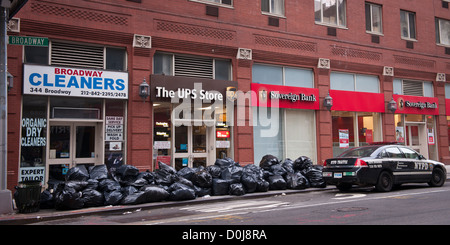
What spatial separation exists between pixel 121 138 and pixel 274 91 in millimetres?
6752

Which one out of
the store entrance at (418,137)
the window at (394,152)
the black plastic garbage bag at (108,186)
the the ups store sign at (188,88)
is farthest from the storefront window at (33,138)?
the store entrance at (418,137)

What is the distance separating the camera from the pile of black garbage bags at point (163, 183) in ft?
33.2

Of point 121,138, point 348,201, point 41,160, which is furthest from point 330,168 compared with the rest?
point 41,160

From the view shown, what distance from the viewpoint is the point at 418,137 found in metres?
21.9

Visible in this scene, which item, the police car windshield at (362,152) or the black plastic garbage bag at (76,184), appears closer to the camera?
the black plastic garbage bag at (76,184)

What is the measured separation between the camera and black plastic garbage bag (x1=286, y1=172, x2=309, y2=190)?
520 inches

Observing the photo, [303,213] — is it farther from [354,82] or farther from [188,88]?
[354,82]

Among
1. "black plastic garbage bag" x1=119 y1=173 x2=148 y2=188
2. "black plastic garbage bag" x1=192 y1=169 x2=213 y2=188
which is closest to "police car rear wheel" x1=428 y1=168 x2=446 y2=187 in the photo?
"black plastic garbage bag" x1=192 y1=169 x2=213 y2=188

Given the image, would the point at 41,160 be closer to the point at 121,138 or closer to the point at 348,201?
the point at 121,138

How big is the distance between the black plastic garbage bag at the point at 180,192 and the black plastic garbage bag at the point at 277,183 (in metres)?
3.05

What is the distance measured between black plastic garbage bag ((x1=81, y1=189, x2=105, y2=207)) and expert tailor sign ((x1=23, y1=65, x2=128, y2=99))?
4246 mm

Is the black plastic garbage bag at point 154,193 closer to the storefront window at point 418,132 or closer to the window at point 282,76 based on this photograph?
the window at point 282,76

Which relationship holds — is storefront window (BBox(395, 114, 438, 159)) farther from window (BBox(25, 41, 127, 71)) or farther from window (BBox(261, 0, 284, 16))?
window (BBox(25, 41, 127, 71))

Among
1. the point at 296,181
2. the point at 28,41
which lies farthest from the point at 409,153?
the point at 28,41
